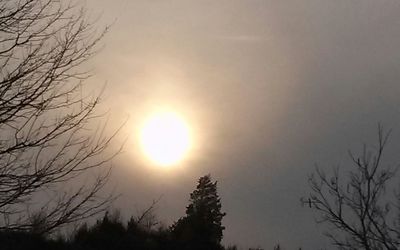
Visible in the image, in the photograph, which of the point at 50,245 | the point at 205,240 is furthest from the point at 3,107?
the point at 205,240

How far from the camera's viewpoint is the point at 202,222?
34500 millimetres

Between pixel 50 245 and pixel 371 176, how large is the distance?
45.7 ft

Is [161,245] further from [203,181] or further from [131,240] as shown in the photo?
[203,181]

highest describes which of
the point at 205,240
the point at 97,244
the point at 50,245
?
the point at 205,240

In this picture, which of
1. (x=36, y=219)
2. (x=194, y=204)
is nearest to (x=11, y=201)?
(x=36, y=219)

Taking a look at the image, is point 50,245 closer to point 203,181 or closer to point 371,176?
point 371,176

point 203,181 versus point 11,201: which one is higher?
point 203,181

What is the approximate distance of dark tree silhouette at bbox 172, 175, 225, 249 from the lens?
31.0 meters

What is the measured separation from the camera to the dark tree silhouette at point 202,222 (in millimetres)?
30973

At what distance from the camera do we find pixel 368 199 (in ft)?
34.0

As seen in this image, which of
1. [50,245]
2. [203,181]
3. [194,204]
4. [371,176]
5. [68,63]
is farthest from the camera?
Result: [203,181]

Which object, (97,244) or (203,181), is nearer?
(97,244)

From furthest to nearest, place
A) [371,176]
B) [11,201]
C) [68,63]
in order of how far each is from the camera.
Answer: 1. [371,176]
2. [68,63]
3. [11,201]

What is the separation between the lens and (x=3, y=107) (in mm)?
6902
